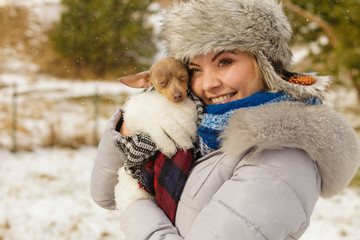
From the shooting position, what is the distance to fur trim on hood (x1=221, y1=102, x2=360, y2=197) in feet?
3.76

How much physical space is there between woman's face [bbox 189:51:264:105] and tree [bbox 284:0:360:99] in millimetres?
6368

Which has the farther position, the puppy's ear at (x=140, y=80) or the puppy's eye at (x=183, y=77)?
the puppy's ear at (x=140, y=80)

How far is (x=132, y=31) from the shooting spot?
12.9 metres

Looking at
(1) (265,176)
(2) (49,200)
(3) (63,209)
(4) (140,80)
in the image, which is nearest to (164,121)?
(4) (140,80)

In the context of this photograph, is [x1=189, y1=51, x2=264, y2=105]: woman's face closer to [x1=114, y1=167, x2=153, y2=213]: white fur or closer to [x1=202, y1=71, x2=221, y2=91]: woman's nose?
[x1=202, y1=71, x2=221, y2=91]: woman's nose

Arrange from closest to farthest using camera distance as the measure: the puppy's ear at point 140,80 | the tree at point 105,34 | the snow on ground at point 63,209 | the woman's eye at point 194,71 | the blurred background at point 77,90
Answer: the woman's eye at point 194,71 < the puppy's ear at point 140,80 < the snow on ground at point 63,209 < the blurred background at point 77,90 < the tree at point 105,34

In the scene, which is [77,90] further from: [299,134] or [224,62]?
[299,134]

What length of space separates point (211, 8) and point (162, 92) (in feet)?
1.68

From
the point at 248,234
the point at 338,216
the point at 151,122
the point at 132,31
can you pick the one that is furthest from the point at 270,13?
the point at 132,31

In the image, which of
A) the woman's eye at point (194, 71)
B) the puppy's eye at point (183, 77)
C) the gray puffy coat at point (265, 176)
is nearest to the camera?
the gray puffy coat at point (265, 176)

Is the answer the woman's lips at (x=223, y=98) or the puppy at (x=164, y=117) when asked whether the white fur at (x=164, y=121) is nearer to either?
the puppy at (x=164, y=117)

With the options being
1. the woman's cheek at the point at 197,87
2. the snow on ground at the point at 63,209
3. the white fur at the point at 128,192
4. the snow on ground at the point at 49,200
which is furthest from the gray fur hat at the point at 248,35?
the snow on ground at the point at 49,200

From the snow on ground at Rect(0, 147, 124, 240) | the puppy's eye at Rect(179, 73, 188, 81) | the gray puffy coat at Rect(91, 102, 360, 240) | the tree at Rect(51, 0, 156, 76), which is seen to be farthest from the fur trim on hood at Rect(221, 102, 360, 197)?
the tree at Rect(51, 0, 156, 76)

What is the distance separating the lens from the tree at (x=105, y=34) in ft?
41.9
